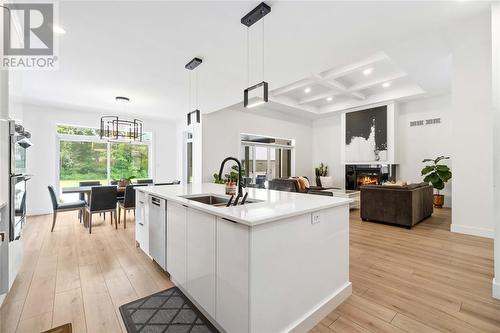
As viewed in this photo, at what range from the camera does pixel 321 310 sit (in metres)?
1.73

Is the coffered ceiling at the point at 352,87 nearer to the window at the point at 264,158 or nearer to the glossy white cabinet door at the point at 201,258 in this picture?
the window at the point at 264,158

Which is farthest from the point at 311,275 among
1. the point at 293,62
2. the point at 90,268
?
the point at 293,62

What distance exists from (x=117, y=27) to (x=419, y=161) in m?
7.65

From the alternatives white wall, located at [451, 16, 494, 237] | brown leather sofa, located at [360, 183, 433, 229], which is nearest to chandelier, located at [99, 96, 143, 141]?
brown leather sofa, located at [360, 183, 433, 229]

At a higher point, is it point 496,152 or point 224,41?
point 224,41

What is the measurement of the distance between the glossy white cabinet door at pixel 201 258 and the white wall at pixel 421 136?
6976 millimetres

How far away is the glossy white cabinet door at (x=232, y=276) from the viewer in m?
1.32

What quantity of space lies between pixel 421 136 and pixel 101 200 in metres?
8.17

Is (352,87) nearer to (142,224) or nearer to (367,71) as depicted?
(367,71)

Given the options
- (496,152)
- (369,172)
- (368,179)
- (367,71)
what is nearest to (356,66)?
(367,71)

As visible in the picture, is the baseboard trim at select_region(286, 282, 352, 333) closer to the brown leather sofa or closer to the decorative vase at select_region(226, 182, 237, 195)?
the decorative vase at select_region(226, 182, 237, 195)

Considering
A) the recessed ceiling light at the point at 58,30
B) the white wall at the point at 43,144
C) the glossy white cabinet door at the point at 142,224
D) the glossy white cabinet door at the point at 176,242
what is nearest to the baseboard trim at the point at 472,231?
the glossy white cabinet door at the point at 176,242

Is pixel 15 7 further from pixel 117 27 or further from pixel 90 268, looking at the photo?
pixel 90 268

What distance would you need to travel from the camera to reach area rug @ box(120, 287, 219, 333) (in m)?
1.67
